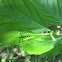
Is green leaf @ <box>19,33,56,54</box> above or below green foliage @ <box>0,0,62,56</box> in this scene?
below

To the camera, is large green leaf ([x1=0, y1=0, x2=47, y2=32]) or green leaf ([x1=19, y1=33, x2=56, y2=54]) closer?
large green leaf ([x1=0, y1=0, x2=47, y2=32])

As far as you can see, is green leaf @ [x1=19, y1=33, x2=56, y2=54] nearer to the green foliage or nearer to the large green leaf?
the green foliage

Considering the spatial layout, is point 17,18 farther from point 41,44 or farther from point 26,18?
point 41,44

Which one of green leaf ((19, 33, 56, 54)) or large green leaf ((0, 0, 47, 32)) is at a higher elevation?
large green leaf ((0, 0, 47, 32))

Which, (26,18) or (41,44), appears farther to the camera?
(41,44)

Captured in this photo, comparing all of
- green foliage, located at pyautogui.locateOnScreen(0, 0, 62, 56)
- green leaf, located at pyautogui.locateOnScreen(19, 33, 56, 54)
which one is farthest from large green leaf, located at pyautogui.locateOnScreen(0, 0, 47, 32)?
green leaf, located at pyautogui.locateOnScreen(19, 33, 56, 54)

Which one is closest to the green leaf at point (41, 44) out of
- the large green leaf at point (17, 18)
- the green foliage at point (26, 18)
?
the green foliage at point (26, 18)

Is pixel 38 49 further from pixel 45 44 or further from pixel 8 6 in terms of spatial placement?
pixel 8 6

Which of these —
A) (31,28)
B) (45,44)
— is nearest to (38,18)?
(31,28)

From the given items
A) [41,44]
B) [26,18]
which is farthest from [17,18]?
[41,44]

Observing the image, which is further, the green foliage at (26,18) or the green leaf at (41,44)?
the green leaf at (41,44)

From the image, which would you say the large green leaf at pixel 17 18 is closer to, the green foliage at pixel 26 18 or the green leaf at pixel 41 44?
the green foliage at pixel 26 18
